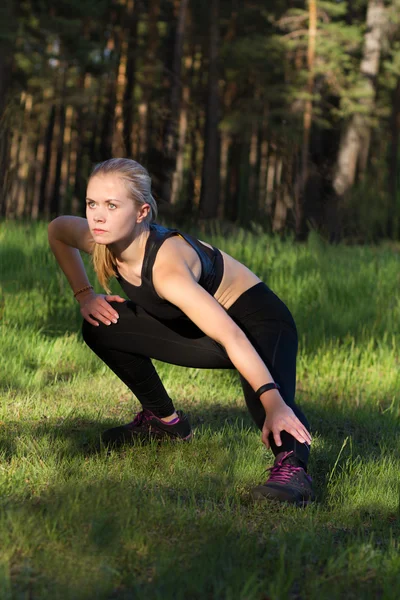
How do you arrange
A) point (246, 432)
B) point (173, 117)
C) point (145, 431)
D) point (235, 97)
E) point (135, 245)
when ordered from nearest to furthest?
point (135, 245) < point (145, 431) < point (246, 432) < point (173, 117) < point (235, 97)

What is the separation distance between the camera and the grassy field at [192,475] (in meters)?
2.49

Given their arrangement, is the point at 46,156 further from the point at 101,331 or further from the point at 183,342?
the point at 183,342

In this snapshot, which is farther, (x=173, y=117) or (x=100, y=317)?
(x=173, y=117)

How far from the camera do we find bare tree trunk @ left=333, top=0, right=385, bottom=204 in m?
19.4

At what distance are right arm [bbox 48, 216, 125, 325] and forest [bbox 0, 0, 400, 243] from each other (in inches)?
156

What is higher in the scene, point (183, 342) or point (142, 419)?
point (183, 342)

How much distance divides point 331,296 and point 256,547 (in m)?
5.01

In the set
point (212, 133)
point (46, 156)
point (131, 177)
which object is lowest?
point (46, 156)

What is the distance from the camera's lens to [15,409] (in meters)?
4.58

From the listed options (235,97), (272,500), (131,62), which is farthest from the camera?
(235,97)

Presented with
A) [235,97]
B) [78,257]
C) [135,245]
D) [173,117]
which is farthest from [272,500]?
[235,97]

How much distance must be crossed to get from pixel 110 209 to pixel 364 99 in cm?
1812

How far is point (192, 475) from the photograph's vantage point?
11.8 ft

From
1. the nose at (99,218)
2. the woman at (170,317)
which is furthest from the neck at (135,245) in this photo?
the nose at (99,218)
